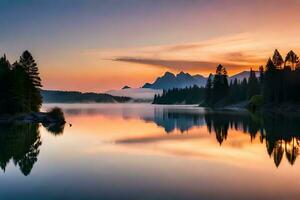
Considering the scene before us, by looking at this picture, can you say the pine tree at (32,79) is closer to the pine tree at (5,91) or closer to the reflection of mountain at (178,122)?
the pine tree at (5,91)

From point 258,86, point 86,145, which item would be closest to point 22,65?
point 86,145

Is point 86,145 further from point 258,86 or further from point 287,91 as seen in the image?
point 258,86

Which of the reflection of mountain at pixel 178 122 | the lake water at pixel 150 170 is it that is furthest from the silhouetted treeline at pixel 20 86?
the lake water at pixel 150 170

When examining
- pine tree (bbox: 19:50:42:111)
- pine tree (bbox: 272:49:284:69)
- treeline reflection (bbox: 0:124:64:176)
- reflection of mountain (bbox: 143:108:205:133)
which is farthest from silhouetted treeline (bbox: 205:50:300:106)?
treeline reflection (bbox: 0:124:64:176)

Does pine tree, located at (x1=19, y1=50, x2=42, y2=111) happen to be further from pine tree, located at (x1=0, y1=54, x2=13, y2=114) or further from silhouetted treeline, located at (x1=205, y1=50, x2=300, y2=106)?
silhouetted treeline, located at (x1=205, y1=50, x2=300, y2=106)

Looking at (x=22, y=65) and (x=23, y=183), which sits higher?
(x=22, y=65)

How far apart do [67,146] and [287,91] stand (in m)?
92.3

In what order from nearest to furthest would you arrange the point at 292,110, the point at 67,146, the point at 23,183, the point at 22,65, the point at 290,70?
the point at 23,183 → the point at 67,146 → the point at 22,65 → the point at 292,110 → the point at 290,70

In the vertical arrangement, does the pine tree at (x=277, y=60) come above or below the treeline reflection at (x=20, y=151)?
above

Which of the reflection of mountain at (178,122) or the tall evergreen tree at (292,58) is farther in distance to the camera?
the tall evergreen tree at (292,58)

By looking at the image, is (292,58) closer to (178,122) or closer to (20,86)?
(178,122)

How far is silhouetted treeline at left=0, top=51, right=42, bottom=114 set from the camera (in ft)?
252

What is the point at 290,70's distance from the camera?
124438 millimetres

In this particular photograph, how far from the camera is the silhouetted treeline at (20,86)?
3029 inches
